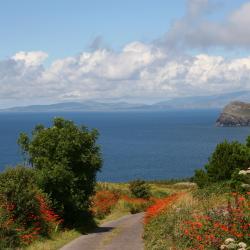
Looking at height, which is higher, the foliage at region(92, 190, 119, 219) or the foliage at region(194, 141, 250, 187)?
the foliage at region(194, 141, 250, 187)

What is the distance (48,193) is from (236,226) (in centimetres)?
1620

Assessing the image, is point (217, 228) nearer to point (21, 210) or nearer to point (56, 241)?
point (56, 241)

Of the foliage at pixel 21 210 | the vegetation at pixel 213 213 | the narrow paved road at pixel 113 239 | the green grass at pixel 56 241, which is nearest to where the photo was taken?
the vegetation at pixel 213 213

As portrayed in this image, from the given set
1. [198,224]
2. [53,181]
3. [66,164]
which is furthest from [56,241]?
[198,224]

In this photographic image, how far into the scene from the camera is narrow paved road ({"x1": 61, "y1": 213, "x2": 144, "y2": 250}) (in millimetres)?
23270

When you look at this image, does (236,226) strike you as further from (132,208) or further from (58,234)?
(132,208)

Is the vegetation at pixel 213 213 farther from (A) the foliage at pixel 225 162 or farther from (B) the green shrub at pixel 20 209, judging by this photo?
(B) the green shrub at pixel 20 209

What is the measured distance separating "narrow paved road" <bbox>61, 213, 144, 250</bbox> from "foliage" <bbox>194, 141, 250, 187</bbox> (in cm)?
520

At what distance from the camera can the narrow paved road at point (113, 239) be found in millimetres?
23270

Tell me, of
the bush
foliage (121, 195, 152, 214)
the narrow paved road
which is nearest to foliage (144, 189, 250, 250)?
the narrow paved road

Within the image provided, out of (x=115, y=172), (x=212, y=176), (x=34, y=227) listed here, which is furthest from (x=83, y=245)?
(x=115, y=172)

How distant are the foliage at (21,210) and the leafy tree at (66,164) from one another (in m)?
2.47

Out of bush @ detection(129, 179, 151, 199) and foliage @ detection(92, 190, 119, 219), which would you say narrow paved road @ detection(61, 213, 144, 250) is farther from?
bush @ detection(129, 179, 151, 199)

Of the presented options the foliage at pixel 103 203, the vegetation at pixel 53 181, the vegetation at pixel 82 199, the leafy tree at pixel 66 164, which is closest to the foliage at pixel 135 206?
the foliage at pixel 103 203
